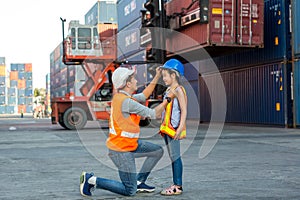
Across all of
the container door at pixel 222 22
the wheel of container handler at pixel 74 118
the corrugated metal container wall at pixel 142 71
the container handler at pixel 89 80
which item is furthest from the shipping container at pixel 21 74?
the container door at pixel 222 22

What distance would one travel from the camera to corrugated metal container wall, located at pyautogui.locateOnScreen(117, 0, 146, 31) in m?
33.5

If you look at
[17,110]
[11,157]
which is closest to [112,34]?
[11,157]

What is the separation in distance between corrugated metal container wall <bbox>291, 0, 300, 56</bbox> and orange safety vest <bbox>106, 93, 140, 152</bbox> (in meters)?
15.5

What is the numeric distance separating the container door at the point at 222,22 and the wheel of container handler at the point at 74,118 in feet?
20.8

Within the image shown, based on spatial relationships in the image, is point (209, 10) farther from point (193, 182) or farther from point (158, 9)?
point (193, 182)

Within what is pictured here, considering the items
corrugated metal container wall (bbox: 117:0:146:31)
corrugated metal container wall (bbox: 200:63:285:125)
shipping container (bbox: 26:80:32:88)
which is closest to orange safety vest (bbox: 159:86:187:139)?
corrugated metal container wall (bbox: 200:63:285:125)

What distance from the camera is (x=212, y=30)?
19.0m

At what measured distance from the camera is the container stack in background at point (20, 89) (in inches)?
3969

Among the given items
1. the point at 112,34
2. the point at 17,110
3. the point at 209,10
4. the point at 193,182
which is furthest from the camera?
the point at 17,110

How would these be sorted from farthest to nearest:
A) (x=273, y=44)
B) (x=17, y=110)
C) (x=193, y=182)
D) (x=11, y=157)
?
(x=17, y=110) < (x=273, y=44) < (x=11, y=157) < (x=193, y=182)

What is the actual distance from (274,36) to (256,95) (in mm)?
2960

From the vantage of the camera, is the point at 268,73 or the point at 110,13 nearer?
the point at 268,73

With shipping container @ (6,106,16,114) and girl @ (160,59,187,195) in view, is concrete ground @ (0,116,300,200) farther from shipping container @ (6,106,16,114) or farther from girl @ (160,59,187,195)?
shipping container @ (6,106,16,114)

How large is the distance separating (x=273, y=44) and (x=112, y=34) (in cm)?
749
